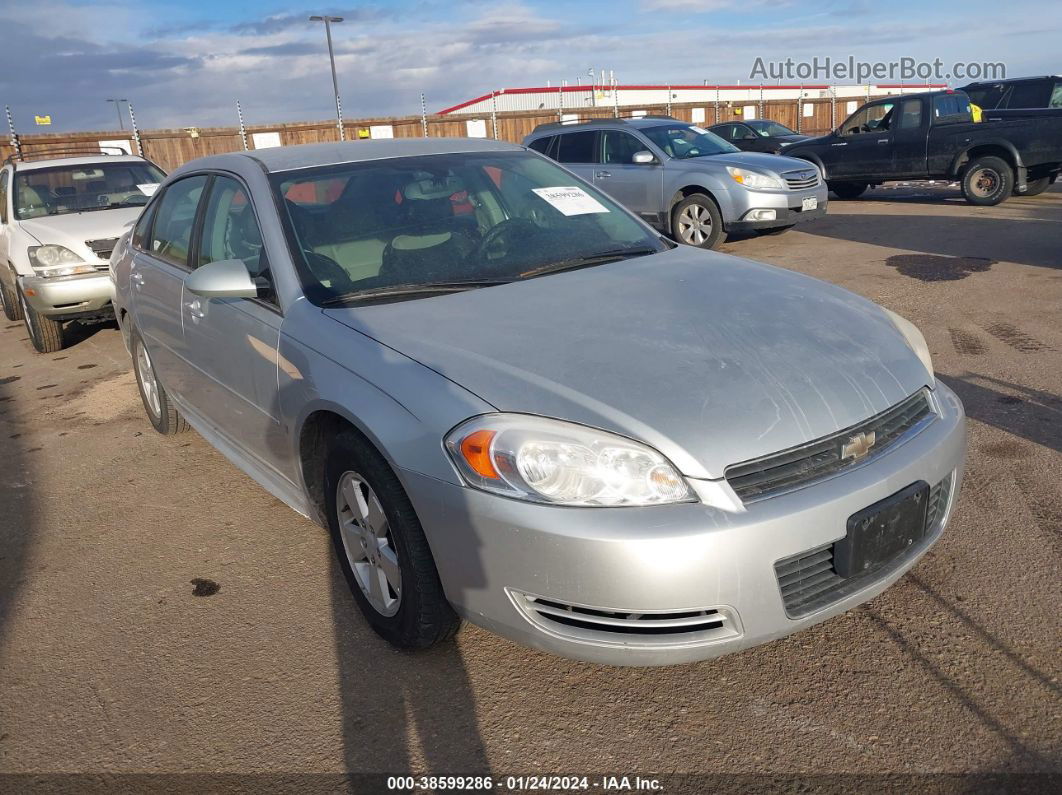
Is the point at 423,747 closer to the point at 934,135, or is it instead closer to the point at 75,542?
the point at 75,542

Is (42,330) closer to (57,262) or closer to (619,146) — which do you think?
(57,262)

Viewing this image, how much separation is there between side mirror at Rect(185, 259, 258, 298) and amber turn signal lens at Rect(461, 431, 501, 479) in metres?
1.30

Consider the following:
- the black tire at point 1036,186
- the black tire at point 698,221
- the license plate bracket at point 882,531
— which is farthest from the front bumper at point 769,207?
the license plate bracket at point 882,531

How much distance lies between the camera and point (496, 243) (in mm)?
3432

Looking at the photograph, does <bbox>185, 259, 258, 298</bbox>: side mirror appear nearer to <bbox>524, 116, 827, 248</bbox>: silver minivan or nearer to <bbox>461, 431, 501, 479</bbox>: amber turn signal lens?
<bbox>461, 431, 501, 479</bbox>: amber turn signal lens

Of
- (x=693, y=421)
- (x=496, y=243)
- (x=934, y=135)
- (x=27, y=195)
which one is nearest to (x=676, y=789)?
(x=693, y=421)

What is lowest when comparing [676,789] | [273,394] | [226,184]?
[676,789]

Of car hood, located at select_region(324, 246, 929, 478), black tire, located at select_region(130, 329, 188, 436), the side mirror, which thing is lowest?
black tire, located at select_region(130, 329, 188, 436)

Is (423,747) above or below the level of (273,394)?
below

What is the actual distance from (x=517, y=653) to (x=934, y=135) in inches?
512

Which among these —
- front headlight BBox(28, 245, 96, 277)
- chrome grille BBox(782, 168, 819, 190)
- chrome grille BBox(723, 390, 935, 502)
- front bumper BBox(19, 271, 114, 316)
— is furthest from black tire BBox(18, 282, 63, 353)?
chrome grille BBox(782, 168, 819, 190)

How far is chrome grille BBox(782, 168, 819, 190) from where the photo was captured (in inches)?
399

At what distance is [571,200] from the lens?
3812 millimetres

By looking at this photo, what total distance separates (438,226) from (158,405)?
2479 mm
